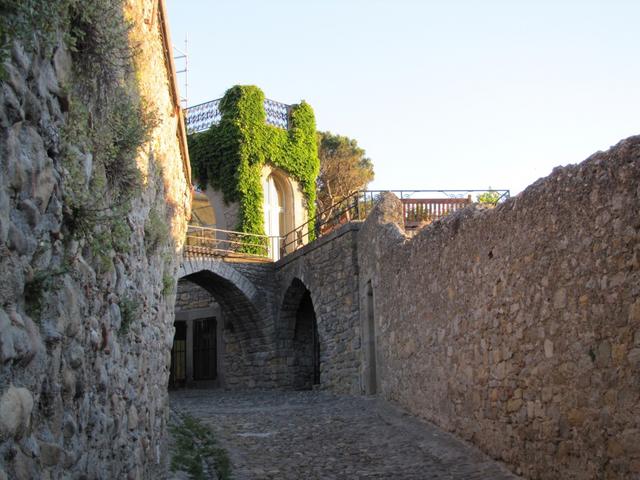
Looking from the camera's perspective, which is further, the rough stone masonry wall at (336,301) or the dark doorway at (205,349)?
the dark doorway at (205,349)

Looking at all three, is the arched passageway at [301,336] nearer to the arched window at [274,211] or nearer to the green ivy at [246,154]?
the arched window at [274,211]

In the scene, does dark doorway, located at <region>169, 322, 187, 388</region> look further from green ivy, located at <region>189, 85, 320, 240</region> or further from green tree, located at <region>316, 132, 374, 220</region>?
green tree, located at <region>316, 132, 374, 220</region>

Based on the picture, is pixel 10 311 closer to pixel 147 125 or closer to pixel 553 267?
pixel 147 125

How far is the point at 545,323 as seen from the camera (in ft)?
20.2

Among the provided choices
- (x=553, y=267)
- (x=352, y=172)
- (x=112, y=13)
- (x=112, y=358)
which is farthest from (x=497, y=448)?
(x=352, y=172)

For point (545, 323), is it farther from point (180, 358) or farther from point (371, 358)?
point (180, 358)

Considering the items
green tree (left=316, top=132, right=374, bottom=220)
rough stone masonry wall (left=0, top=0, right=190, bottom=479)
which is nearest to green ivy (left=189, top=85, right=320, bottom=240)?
green tree (left=316, top=132, right=374, bottom=220)

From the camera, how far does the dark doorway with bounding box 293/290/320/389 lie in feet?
63.3

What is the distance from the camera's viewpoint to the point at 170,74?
23.9 ft

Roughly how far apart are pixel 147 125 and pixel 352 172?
2702 centimetres

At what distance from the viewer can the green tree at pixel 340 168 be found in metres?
30.7

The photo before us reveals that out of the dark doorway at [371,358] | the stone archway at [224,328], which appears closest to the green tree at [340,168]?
the stone archway at [224,328]

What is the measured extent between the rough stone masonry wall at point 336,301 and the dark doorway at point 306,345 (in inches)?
75.2

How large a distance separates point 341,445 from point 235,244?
1294 centimetres
